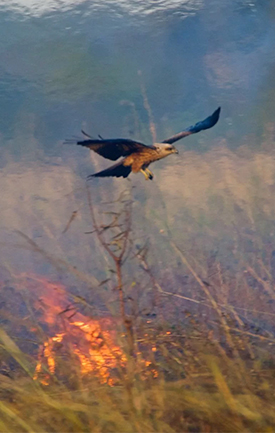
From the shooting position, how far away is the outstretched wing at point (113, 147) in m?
1.50

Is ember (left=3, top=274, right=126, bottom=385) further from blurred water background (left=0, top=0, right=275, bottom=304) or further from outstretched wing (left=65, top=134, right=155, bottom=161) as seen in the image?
outstretched wing (left=65, top=134, right=155, bottom=161)

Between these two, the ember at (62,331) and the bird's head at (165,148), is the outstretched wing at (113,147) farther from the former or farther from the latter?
the ember at (62,331)

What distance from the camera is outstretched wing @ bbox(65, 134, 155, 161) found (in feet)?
4.91

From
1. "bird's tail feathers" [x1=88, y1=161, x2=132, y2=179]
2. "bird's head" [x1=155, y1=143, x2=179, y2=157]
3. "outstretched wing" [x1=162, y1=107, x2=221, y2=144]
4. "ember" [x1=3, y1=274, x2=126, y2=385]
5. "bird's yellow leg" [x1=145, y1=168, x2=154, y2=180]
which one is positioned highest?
"outstretched wing" [x1=162, y1=107, x2=221, y2=144]

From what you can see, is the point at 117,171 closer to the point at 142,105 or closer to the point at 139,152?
the point at 139,152

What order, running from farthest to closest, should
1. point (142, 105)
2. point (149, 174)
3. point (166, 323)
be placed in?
point (142, 105), point (149, 174), point (166, 323)

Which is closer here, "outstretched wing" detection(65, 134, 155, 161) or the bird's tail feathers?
"outstretched wing" detection(65, 134, 155, 161)

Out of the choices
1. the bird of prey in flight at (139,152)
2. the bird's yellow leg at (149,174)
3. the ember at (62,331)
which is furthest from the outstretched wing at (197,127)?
the ember at (62,331)

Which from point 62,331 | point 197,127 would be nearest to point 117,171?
point 197,127

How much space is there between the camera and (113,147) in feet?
5.01

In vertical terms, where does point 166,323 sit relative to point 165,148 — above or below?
below

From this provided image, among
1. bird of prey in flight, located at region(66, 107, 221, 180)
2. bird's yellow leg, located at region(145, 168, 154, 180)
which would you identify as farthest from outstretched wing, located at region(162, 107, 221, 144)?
bird's yellow leg, located at region(145, 168, 154, 180)

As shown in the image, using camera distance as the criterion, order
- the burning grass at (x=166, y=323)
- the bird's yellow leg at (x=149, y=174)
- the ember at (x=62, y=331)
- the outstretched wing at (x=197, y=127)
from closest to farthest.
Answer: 1. the burning grass at (x=166, y=323)
2. the ember at (x=62, y=331)
3. the outstretched wing at (x=197, y=127)
4. the bird's yellow leg at (x=149, y=174)

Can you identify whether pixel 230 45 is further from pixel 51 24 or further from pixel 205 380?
pixel 205 380
